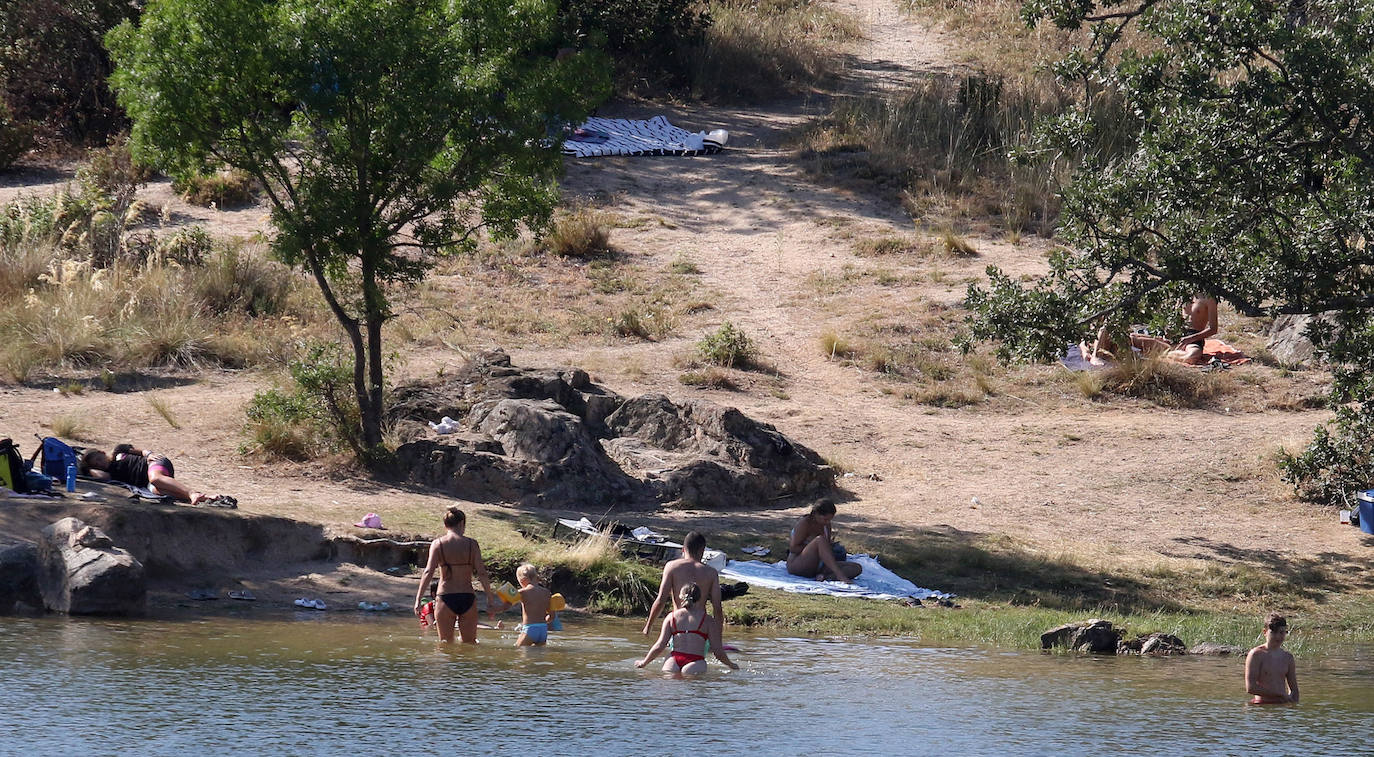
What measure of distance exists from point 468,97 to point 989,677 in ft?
23.6

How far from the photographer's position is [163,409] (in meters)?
15.6

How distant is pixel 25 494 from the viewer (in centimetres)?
1146

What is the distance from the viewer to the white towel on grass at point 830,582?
12273 millimetres

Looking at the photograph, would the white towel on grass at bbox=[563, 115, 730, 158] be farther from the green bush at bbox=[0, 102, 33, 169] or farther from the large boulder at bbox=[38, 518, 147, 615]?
the large boulder at bbox=[38, 518, 147, 615]

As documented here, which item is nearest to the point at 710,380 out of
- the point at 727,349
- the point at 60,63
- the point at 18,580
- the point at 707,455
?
the point at 727,349

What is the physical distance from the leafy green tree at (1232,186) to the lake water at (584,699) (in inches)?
129

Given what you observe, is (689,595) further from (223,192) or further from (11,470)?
(223,192)

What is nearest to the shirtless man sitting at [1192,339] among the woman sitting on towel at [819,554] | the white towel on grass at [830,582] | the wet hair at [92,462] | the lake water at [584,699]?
the white towel on grass at [830,582]

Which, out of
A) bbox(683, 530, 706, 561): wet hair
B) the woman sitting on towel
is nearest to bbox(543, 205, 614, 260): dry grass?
the woman sitting on towel

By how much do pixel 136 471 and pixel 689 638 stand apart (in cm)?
593

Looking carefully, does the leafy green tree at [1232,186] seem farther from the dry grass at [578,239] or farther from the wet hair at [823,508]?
the dry grass at [578,239]

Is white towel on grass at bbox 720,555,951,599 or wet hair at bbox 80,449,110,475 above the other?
wet hair at bbox 80,449,110,475

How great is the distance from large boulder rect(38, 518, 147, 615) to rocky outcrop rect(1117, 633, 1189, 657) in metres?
6.93

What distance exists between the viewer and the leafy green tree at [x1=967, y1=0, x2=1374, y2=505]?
11.2 meters
